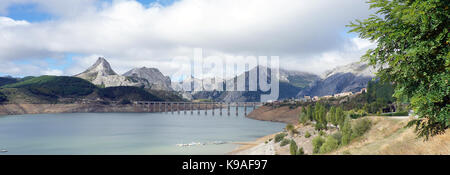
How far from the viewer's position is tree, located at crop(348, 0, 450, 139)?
1545 cm

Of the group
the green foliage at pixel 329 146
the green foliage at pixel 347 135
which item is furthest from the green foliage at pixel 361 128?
the green foliage at pixel 329 146

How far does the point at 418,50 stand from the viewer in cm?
1541

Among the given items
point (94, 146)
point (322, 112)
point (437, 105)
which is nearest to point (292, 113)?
point (322, 112)

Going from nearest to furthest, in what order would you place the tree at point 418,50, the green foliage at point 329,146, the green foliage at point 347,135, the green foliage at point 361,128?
the tree at point 418,50 < the green foliage at point 361,128 < the green foliage at point 347,135 < the green foliage at point 329,146

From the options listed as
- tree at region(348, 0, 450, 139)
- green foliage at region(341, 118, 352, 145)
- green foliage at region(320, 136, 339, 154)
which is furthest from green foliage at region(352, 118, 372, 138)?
tree at region(348, 0, 450, 139)

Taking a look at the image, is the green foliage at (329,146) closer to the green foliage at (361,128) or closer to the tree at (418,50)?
the green foliage at (361,128)

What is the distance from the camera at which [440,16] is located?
15.4m

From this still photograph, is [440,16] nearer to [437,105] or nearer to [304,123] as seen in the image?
[437,105]

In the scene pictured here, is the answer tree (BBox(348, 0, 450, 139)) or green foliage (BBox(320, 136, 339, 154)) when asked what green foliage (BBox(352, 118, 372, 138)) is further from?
tree (BBox(348, 0, 450, 139))

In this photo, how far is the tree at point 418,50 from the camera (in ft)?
50.7

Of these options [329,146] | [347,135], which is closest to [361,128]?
[347,135]

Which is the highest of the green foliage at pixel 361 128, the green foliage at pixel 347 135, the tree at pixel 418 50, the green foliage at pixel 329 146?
the tree at pixel 418 50

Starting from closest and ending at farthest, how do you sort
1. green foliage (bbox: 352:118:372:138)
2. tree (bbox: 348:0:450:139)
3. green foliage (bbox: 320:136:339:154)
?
tree (bbox: 348:0:450:139), green foliage (bbox: 352:118:372:138), green foliage (bbox: 320:136:339:154)
